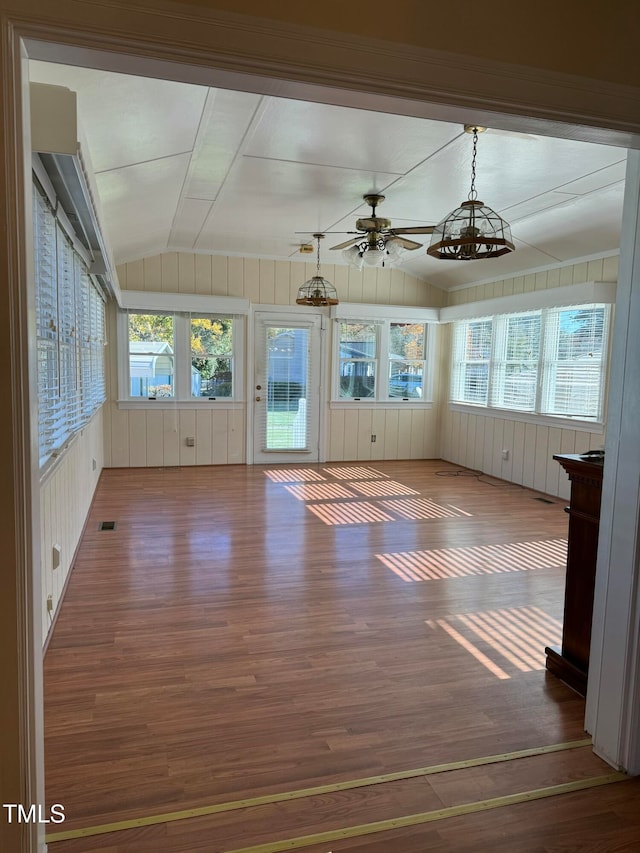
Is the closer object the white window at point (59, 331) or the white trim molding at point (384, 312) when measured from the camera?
the white window at point (59, 331)

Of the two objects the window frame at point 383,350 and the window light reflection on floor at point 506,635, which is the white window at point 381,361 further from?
the window light reflection on floor at point 506,635

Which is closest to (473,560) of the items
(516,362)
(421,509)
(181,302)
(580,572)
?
(421,509)

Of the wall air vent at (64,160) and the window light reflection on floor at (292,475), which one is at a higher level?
the wall air vent at (64,160)

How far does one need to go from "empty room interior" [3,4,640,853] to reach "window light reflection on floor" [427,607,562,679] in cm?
2

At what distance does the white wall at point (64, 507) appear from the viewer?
107 inches

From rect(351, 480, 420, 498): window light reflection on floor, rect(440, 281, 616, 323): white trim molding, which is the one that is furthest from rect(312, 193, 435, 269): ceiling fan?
rect(351, 480, 420, 498): window light reflection on floor

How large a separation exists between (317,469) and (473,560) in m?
3.54

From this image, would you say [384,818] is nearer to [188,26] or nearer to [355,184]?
[188,26]

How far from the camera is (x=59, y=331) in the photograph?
3113 mm

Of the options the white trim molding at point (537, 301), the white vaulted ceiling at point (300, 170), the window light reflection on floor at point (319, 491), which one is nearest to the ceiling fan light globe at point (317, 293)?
the white vaulted ceiling at point (300, 170)

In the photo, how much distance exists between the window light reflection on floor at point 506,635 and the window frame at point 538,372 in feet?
9.90

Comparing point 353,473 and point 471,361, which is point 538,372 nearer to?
point 471,361

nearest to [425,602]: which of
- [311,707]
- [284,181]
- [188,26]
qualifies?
[311,707]

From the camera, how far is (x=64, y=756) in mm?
1933
